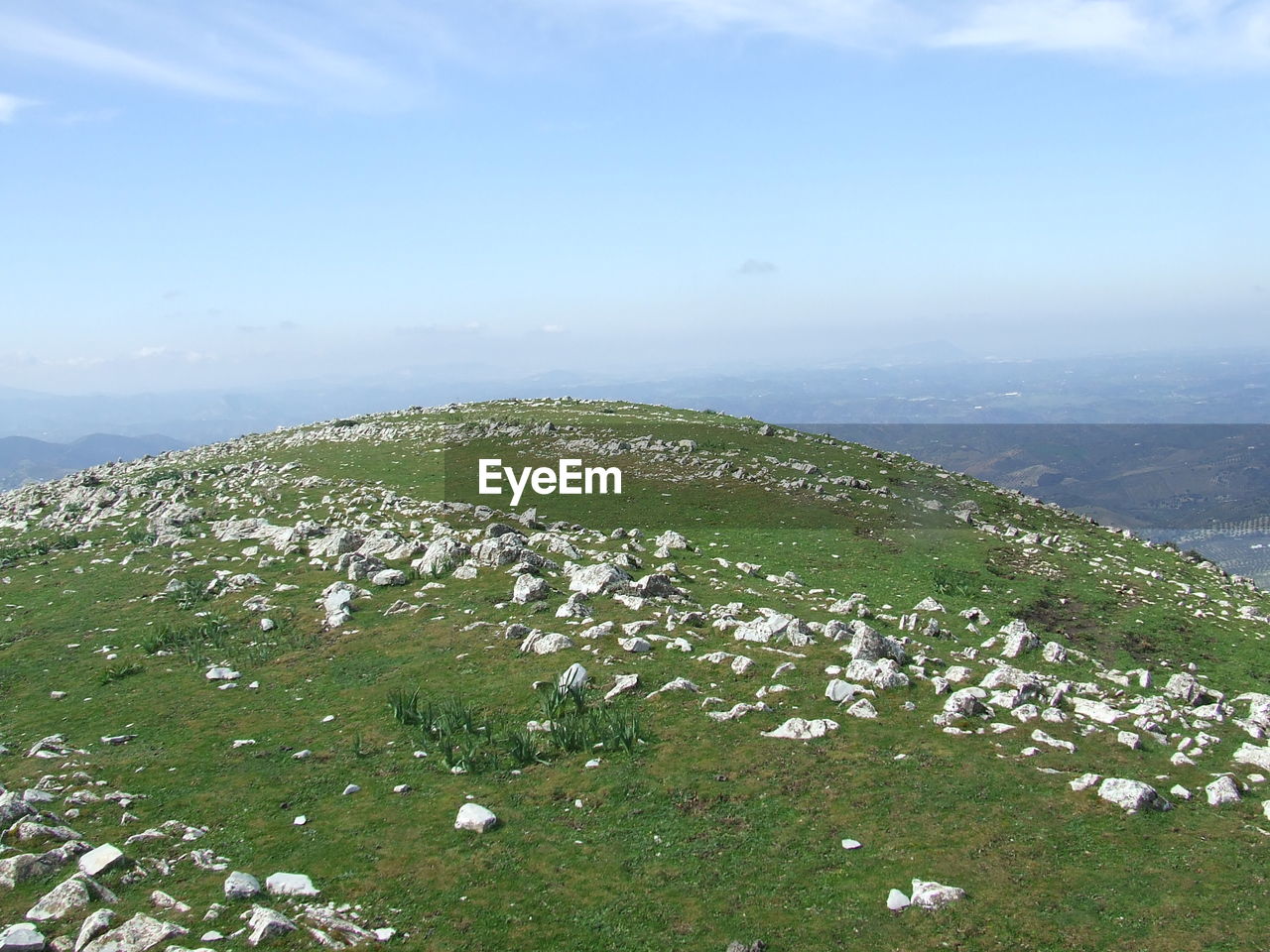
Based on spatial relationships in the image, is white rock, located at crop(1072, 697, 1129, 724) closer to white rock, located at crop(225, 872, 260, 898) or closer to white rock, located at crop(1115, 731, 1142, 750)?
white rock, located at crop(1115, 731, 1142, 750)

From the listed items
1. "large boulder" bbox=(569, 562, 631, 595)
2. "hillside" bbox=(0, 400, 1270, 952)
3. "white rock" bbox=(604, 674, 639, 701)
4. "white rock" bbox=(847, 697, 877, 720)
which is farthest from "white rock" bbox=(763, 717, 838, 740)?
"large boulder" bbox=(569, 562, 631, 595)

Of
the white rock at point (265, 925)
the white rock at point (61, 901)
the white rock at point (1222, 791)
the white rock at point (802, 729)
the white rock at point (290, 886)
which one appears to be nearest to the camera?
the white rock at point (265, 925)

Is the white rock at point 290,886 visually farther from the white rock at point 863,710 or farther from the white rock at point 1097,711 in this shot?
the white rock at point 1097,711

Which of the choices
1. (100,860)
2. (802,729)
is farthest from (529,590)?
(100,860)

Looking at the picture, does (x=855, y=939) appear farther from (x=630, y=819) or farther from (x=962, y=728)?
(x=962, y=728)
